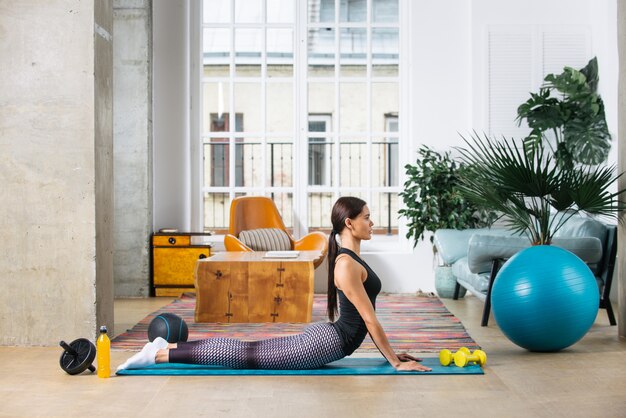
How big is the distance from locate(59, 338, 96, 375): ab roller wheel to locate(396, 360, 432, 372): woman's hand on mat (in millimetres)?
1568

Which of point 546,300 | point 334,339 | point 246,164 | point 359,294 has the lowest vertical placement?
point 334,339

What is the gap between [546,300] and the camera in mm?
4637

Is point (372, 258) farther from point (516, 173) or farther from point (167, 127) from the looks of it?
point (516, 173)

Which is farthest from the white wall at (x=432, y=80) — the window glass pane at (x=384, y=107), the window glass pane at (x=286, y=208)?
the window glass pane at (x=384, y=107)

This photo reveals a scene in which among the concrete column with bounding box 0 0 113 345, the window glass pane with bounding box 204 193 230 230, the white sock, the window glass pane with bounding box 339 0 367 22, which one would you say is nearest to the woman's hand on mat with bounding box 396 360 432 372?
the white sock

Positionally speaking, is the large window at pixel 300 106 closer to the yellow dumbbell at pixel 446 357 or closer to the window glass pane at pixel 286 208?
the window glass pane at pixel 286 208

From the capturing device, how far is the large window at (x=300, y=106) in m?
8.45

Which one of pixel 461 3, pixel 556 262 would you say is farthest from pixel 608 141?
pixel 556 262

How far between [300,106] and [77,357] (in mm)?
4675

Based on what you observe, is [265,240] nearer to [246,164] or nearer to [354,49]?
[354,49]

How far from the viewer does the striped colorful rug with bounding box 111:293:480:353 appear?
5156mm

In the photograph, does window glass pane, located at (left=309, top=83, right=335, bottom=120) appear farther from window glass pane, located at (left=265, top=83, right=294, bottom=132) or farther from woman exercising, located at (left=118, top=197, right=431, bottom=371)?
woman exercising, located at (left=118, top=197, right=431, bottom=371)

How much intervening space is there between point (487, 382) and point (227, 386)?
126 centimetres

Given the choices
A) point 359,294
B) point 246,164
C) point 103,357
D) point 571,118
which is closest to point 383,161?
point 246,164
